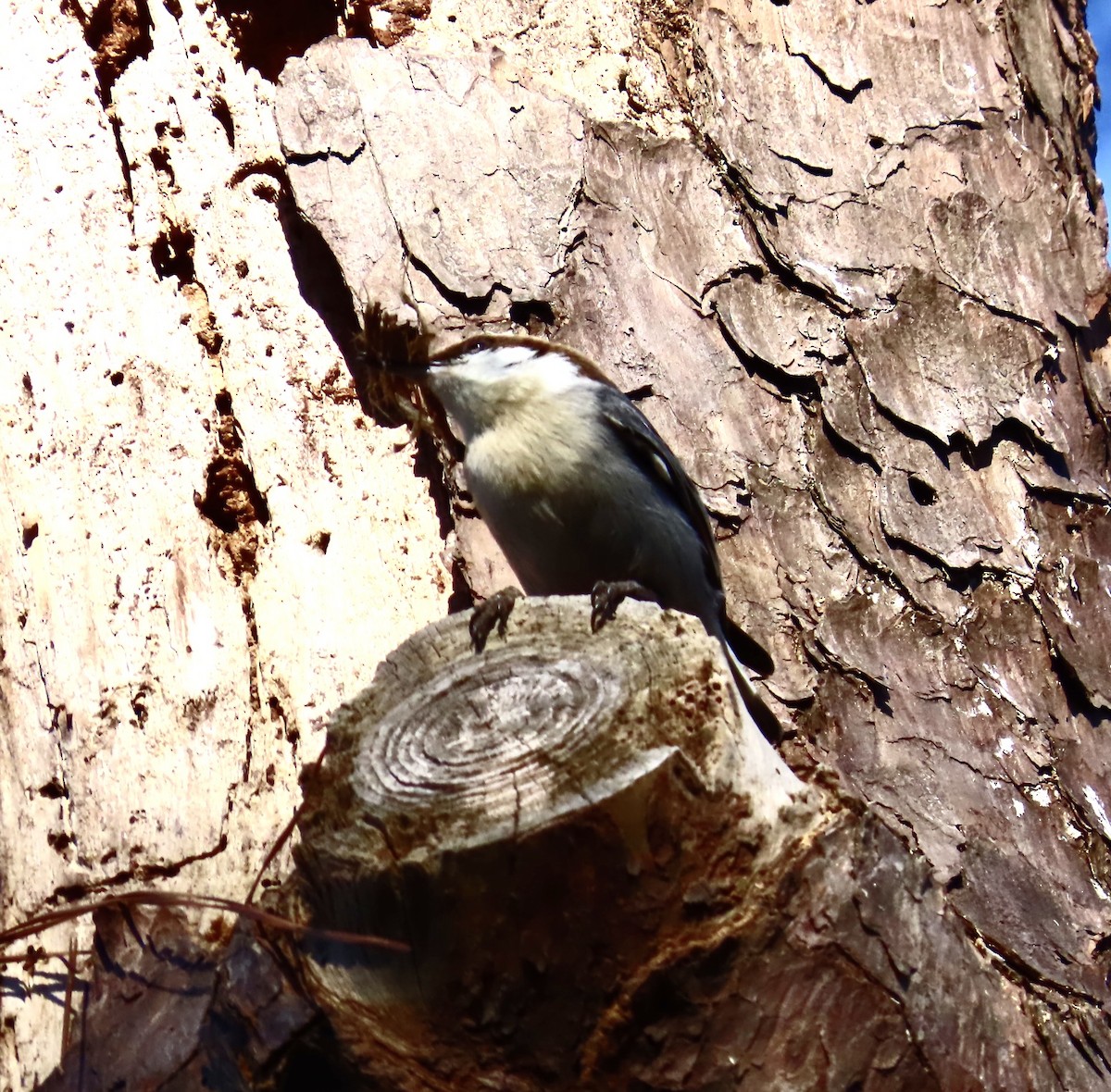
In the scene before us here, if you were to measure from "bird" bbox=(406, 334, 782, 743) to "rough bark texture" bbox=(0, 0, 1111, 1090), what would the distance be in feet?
0.25

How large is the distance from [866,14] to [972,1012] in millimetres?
2414

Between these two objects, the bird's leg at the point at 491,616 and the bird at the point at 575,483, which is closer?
the bird's leg at the point at 491,616

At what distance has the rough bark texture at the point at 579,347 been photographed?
210 centimetres

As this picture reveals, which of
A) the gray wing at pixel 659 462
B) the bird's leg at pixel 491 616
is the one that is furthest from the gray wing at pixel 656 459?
the bird's leg at pixel 491 616

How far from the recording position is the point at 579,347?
2.61 meters

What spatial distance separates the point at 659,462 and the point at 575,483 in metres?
0.18

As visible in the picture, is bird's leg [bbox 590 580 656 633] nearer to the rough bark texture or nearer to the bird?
the rough bark texture

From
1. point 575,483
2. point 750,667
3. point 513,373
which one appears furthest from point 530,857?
point 513,373

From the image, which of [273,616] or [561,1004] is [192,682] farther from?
[561,1004]

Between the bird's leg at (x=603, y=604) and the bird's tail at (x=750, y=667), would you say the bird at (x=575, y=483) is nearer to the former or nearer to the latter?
the bird's tail at (x=750, y=667)

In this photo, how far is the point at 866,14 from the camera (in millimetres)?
2998

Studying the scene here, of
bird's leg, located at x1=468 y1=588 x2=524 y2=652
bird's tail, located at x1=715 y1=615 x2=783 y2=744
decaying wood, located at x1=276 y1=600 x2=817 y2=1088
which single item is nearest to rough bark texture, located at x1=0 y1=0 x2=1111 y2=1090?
bird's tail, located at x1=715 y1=615 x2=783 y2=744

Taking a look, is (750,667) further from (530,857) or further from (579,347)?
(530,857)

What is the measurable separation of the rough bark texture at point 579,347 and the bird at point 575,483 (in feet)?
0.25
